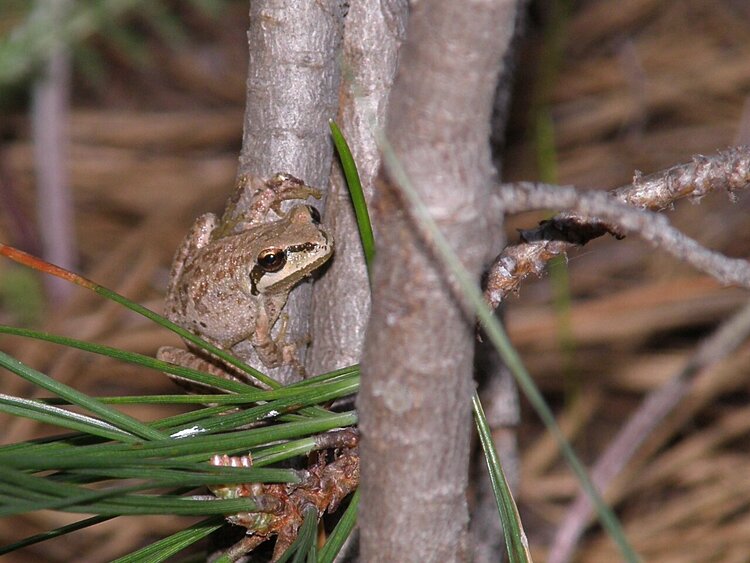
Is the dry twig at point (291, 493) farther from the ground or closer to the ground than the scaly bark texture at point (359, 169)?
closer to the ground

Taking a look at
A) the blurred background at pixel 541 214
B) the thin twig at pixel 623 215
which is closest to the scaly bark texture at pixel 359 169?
the thin twig at pixel 623 215

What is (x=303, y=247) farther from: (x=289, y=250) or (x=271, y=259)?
(x=271, y=259)

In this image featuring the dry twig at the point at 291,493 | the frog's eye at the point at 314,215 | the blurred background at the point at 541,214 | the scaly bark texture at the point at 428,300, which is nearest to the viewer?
A: the scaly bark texture at the point at 428,300

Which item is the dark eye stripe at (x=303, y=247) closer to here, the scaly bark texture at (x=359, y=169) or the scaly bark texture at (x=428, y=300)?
the scaly bark texture at (x=359, y=169)

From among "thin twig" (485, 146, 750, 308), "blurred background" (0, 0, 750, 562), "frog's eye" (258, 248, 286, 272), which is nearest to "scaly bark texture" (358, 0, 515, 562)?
"thin twig" (485, 146, 750, 308)

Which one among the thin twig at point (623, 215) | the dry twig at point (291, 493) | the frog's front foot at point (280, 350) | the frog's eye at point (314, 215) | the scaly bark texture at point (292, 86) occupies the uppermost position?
the scaly bark texture at point (292, 86)

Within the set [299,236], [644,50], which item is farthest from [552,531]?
[644,50]
